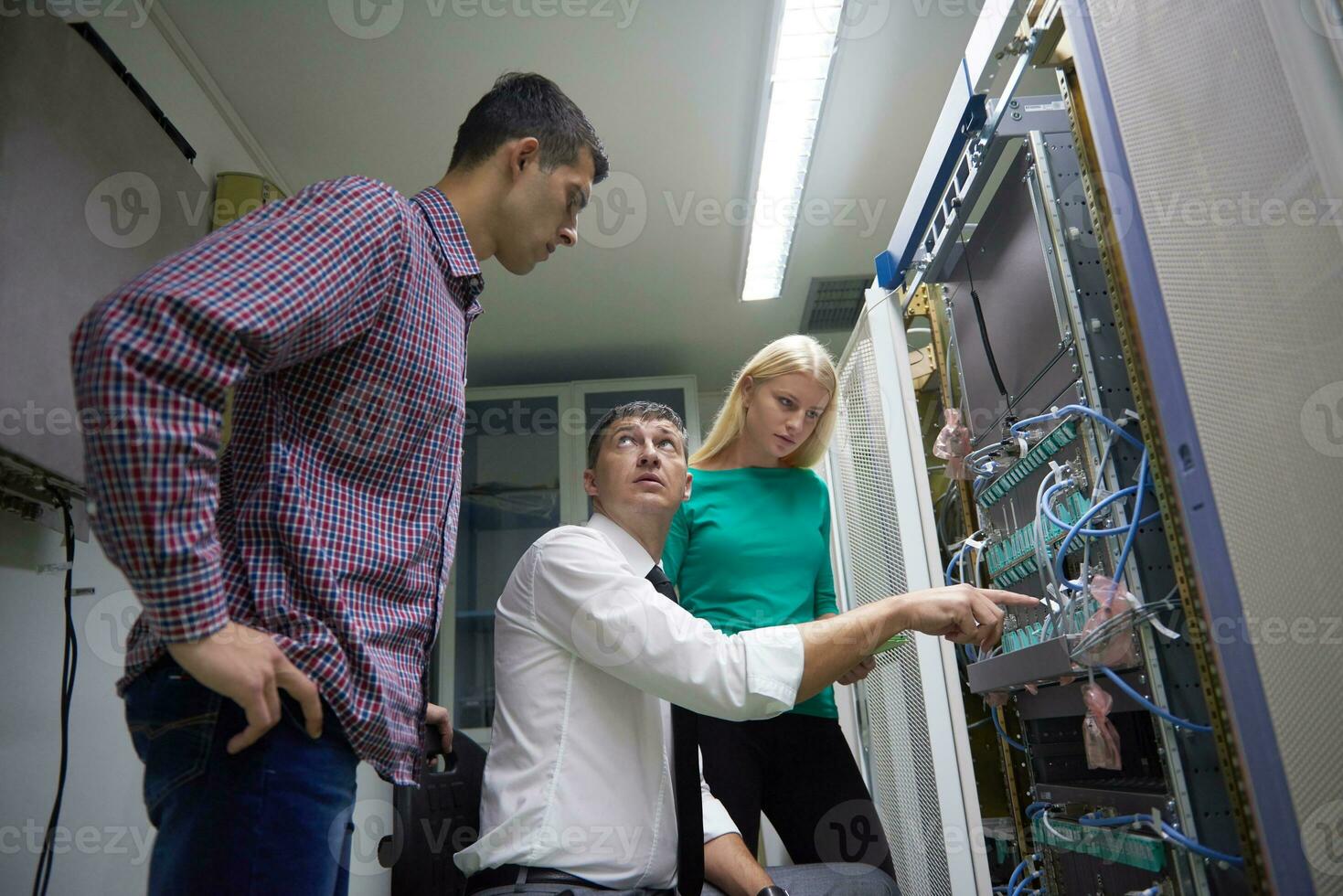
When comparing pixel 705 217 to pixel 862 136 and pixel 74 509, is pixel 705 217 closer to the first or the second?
pixel 862 136

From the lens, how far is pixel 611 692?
1.11 meters

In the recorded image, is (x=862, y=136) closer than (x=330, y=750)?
No

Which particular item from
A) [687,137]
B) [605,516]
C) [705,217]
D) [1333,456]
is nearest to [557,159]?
[605,516]

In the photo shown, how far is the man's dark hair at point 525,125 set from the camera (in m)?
1.15

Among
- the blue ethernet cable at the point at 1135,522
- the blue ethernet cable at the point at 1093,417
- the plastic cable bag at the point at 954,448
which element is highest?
the plastic cable bag at the point at 954,448

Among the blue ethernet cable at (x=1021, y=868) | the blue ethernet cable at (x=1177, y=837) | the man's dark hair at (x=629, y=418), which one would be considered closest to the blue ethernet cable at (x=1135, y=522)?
the blue ethernet cable at (x=1177, y=837)

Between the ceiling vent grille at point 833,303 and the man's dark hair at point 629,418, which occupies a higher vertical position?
the ceiling vent grille at point 833,303

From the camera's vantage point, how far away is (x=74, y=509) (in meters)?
1.81

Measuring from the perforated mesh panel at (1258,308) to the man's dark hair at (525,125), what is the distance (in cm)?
66

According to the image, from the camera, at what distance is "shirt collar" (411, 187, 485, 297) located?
1.03 m

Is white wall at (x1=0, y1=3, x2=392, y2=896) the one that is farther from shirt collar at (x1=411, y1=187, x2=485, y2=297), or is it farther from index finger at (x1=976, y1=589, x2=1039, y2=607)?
index finger at (x1=976, y1=589, x2=1039, y2=607)

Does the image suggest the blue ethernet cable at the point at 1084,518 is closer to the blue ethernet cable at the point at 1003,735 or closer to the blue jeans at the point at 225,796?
the blue ethernet cable at the point at 1003,735

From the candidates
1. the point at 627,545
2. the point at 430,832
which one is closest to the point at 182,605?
the point at 430,832

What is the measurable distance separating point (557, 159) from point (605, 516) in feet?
1.76
